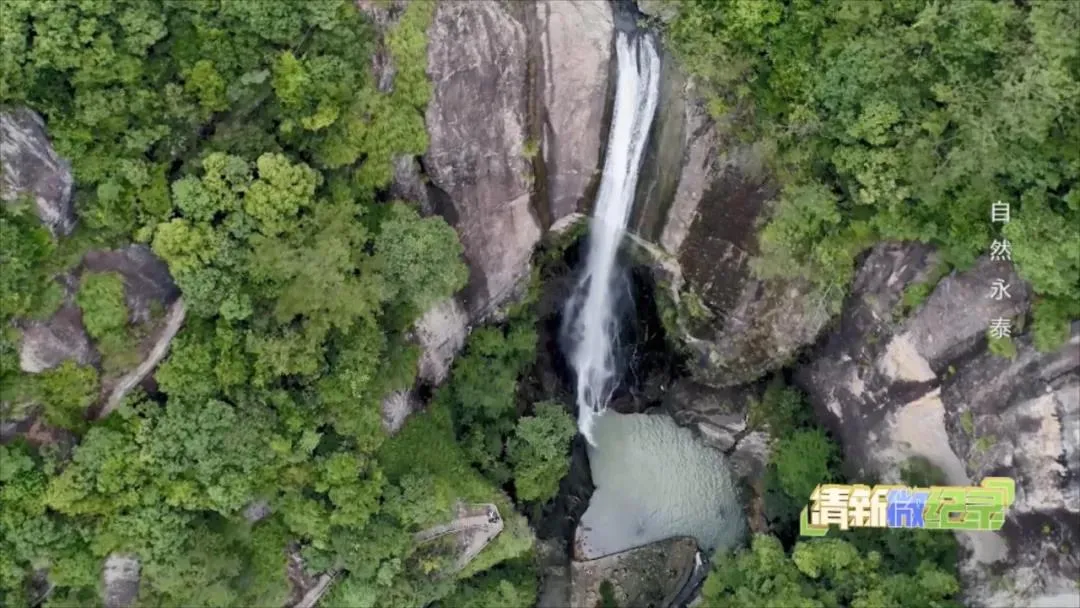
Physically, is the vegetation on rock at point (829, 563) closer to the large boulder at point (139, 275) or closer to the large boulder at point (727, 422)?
the large boulder at point (727, 422)

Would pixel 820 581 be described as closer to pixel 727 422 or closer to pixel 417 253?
pixel 727 422

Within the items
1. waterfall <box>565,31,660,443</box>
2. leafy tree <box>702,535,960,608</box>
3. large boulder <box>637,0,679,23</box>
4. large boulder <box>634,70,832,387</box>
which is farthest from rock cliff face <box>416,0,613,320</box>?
leafy tree <box>702,535,960,608</box>

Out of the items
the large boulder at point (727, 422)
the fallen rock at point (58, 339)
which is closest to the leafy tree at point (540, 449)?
the large boulder at point (727, 422)

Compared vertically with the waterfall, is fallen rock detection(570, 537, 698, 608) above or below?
below

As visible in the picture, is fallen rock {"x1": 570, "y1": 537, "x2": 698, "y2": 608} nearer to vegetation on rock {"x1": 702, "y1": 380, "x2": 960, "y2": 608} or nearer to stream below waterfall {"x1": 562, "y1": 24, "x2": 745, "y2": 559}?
stream below waterfall {"x1": 562, "y1": 24, "x2": 745, "y2": 559}

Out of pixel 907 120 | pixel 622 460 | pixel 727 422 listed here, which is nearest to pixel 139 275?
pixel 622 460

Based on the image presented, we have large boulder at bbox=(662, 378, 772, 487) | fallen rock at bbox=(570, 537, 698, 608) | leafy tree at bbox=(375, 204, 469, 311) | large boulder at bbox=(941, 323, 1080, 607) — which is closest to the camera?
large boulder at bbox=(941, 323, 1080, 607)
